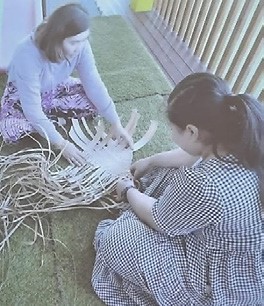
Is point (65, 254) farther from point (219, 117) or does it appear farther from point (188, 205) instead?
point (219, 117)

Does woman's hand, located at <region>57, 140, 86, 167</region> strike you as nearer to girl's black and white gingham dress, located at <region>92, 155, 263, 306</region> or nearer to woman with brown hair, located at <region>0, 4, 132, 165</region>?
woman with brown hair, located at <region>0, 4, 132, 165</region>

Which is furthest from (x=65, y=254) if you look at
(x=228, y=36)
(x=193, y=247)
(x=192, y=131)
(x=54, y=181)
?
(x=228, y=36)

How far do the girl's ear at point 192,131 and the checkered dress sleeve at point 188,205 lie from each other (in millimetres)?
62

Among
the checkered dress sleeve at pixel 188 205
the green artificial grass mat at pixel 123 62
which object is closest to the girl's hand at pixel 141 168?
the checkered dress sleeve at pixel 188 205

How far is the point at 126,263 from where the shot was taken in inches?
40.1

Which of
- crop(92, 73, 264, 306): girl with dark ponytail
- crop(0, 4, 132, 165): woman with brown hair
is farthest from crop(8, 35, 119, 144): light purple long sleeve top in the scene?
crop(92, 73, 264, 306): girl with dark ponytail

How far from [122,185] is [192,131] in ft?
1.08

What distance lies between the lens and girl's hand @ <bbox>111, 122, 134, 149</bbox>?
1355mm

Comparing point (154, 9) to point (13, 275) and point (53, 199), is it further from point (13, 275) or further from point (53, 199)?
point (13, 275)

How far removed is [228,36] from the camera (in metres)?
1.70

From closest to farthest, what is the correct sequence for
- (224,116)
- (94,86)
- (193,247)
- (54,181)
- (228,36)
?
(224,116) → (193,247) → (54,181) → (94,86) → (228,36)

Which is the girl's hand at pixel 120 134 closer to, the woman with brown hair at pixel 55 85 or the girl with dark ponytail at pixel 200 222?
the woman with brown hair at pixel 55 85

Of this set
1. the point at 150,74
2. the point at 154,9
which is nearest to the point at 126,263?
the point at 150,74

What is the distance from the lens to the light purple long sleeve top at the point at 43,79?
47.7 inches
